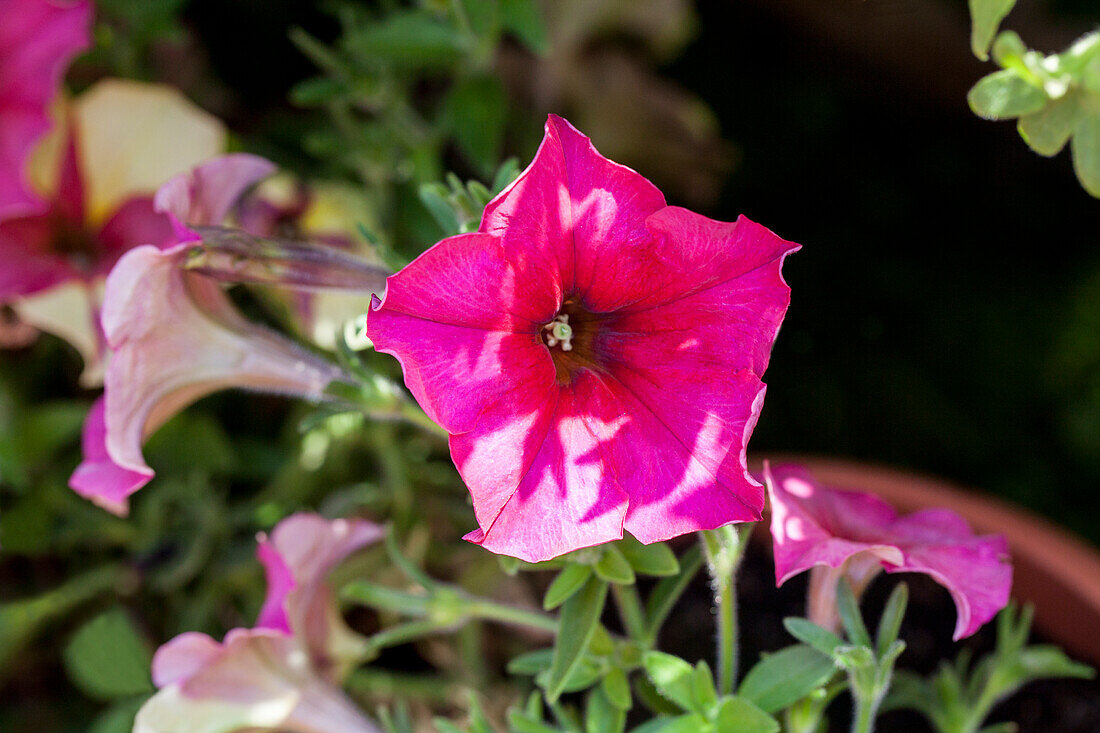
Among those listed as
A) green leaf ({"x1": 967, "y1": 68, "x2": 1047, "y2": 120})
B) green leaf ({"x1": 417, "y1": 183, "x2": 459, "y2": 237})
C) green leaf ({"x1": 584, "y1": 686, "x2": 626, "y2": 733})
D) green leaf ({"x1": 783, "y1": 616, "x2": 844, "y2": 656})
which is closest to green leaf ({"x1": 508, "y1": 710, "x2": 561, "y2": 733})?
green leaf ({"x1": 584, "y1": 686, "x2": 626, "y2": 733})

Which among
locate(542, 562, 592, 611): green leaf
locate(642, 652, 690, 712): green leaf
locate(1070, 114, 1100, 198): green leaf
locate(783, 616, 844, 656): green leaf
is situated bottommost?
locate(642, 652, 690, 712): green leaf

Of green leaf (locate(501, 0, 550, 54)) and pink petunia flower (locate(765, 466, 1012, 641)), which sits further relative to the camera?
green leaf (locate(501, 0, 550, 54))

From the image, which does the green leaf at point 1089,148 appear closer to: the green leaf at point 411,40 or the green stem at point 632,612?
the green stem at point 632,612

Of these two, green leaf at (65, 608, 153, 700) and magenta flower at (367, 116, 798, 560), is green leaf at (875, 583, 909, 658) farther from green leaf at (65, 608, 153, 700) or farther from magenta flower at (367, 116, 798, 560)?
green leaf at (65, 608, 153, 700)

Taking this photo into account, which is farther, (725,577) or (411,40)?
(411,40)

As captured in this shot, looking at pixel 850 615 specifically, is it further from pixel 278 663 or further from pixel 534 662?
pixel 278 663

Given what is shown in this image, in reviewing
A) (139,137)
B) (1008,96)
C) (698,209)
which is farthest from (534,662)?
(698,209)

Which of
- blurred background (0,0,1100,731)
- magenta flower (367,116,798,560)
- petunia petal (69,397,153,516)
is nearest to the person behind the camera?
magenta flower (367,116,798,560)
